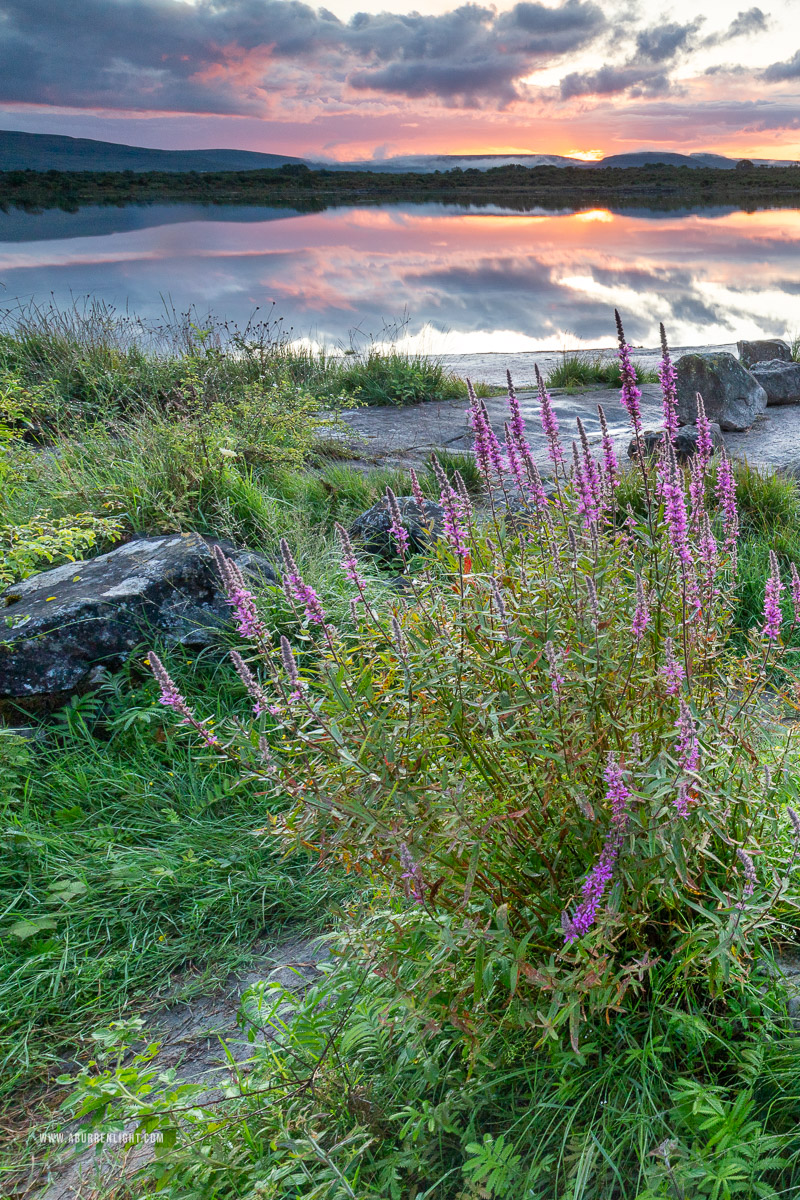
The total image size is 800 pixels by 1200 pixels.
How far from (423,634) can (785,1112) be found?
1.55 metres

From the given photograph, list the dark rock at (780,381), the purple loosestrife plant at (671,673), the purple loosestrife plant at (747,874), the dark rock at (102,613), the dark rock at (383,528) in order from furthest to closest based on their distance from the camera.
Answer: the dark rock at (780,381) < the dark rock at (383,528) < the dark rock at (102,613) < the purple loosestrife plant at (671,673) < the purple loosestrife plant at (747,874)

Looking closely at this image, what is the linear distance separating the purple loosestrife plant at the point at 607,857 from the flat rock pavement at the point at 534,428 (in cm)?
566

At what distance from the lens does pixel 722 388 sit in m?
8.58

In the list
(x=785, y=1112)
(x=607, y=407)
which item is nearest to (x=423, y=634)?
(x=785, y=1112)

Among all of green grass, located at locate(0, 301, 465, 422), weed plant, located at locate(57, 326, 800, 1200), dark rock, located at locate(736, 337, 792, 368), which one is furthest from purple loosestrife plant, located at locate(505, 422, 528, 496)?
dark rock, located at locate(736, 337, 792, 368)

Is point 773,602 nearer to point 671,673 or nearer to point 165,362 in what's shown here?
point 671,673

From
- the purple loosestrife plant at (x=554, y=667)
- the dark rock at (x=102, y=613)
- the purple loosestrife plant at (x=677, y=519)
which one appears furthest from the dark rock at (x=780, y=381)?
the purple loosestrife plant at (x=554, y=667)

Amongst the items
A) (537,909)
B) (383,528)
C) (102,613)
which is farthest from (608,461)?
(383,528)

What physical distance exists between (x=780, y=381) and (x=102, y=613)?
936 centimetres

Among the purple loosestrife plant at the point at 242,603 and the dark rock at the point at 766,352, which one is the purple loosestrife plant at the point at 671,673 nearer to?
the purple loosestrife plant at the point at 242,603

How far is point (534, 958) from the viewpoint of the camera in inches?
80.4

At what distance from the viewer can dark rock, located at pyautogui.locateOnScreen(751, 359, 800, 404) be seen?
9.76 metres

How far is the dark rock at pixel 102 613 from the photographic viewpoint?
13.3 ft

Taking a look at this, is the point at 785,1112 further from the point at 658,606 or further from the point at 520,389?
the point at 520,389
